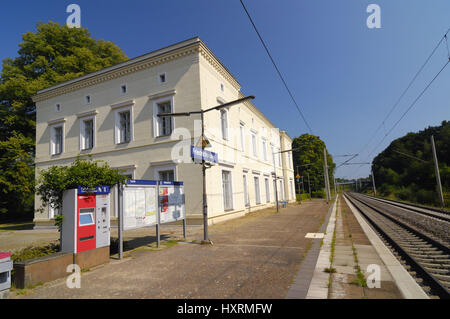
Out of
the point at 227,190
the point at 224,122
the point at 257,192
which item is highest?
the point at 224,122

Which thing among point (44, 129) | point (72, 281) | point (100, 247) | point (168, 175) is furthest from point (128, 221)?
point (44, 129)

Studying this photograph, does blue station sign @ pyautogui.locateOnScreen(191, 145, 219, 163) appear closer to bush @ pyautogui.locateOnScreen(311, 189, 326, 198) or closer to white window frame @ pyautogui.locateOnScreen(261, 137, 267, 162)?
white window frame @ pyautogui.locateOnScreen(261, 137, 267, 162)

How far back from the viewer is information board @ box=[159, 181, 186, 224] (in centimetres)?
866

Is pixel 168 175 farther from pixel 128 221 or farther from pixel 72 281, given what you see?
pixel 72 281

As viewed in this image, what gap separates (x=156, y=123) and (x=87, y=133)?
7014 millimetres

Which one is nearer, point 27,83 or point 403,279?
point 403,279

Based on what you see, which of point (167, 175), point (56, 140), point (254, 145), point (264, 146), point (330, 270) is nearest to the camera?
point (330, 270)

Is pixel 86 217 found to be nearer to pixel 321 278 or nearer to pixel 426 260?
pixel 321 278

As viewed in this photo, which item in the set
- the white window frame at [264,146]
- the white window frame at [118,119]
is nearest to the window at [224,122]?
the white window frame at [118,119]

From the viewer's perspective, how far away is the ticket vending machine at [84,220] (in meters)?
5.61

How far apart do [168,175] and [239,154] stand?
21.9ft

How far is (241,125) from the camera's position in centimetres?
2184

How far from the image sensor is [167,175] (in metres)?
14.9

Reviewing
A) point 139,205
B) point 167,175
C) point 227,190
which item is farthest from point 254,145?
point 139,205
